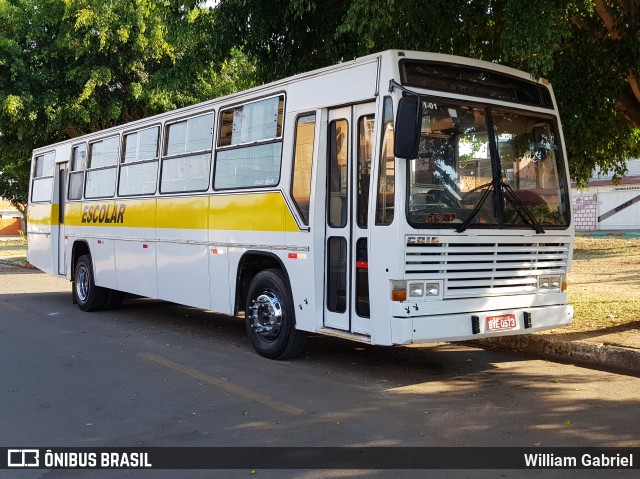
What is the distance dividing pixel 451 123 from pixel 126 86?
1580cm

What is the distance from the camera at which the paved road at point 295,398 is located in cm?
548

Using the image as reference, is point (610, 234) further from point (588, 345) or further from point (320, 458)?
point (320, 458)

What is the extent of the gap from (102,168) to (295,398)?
7.65 m

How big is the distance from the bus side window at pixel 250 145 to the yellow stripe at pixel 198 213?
0.21 m

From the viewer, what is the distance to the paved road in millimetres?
5480

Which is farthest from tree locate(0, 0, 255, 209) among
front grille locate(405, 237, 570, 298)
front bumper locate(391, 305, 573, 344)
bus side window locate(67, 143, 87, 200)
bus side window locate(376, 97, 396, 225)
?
front bumper locate(391, 305, 573, 344)

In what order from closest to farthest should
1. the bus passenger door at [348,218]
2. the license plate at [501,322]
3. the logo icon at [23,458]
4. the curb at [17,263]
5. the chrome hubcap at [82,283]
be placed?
the logo icon at [23,458]
the license plate at [501,322]
the bus passenger door at [348,218]
the chrome hubcap at [82,283]
the curb at [17,263]

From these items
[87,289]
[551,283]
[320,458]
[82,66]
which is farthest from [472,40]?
[82,66]

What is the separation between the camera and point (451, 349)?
918 cm

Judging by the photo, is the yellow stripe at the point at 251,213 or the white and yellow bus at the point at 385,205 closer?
the white and yellow bus at the point at 385,205

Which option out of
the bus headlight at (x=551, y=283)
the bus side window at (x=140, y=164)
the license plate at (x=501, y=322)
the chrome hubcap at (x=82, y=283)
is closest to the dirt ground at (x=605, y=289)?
the bus headlight at (x=551, y=283)

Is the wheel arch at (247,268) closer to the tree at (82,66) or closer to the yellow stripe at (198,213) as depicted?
the yellow stripe at (198,213)

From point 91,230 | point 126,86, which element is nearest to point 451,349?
point 91,230

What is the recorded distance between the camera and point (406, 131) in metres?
6.52
